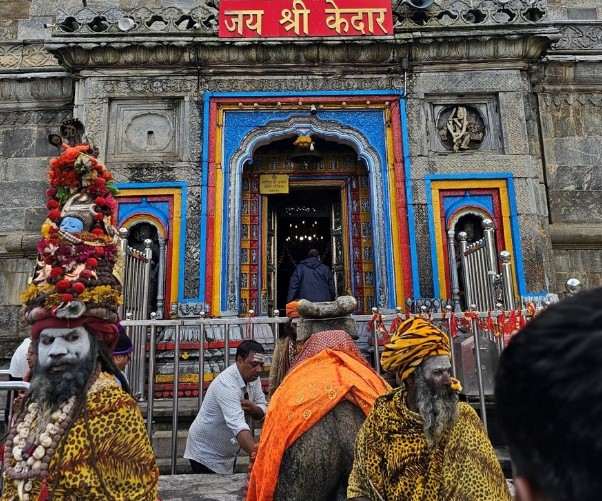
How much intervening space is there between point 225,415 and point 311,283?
16.0 ft

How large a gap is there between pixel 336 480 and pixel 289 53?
739 cm

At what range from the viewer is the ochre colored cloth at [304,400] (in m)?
2.83

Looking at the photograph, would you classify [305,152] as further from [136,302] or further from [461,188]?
[136,302]

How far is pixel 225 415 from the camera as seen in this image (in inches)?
155

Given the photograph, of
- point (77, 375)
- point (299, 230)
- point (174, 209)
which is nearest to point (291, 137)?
point (174, 209)

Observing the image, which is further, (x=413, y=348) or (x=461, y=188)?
(x=461, y=188)

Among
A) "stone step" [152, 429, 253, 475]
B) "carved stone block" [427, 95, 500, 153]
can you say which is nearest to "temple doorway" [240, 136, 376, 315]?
"carved stone block" [427, 95, 500, 153]

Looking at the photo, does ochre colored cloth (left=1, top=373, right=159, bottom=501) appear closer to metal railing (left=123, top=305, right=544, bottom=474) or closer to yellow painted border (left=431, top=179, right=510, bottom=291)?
metal railing (left=123, top=305, right=544, bottom=474)

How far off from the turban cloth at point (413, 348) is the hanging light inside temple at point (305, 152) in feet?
20.9

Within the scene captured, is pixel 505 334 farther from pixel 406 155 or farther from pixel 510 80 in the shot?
pixel 510 80

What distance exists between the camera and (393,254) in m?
8.20

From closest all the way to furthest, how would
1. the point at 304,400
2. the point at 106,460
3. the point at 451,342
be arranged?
the point at 106,460 < the point at 304,400 < the point at 451,342

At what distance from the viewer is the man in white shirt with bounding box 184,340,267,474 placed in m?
3.97

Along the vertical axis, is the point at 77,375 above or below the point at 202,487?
above
